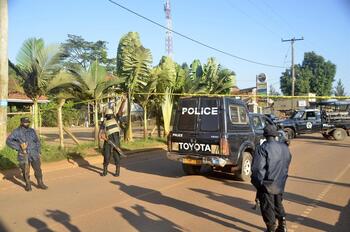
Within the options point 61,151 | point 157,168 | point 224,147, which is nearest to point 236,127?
point 224,147

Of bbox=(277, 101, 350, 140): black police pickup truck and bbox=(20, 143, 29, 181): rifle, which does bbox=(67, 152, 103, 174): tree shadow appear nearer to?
bbox=(20, 143, 29, 181): rifle

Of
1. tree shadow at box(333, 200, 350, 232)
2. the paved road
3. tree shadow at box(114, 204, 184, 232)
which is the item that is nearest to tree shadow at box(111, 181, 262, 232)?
the paved road

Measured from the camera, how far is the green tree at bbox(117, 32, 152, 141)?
68.9 ft

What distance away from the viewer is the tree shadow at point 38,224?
23.4 feet

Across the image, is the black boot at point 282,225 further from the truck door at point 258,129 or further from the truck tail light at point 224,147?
the truck door at point 258,129

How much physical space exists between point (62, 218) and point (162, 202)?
2104 millimetres

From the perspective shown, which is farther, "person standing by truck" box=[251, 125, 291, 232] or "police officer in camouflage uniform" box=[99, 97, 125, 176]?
"police officer in camouflage uniform" box=[99, 97, 125, 176]

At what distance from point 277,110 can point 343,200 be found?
57.7m

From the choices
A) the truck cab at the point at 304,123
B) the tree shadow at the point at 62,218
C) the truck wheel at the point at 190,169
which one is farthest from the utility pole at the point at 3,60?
the truck cab at the point at 304,123

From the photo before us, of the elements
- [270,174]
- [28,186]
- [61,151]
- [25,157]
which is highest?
[270,174]

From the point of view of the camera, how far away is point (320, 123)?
28406 mm

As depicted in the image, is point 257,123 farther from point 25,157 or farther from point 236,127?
point 25,157

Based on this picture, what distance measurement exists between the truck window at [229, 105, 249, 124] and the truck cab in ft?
52.7

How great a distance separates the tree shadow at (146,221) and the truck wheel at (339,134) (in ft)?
71.5
